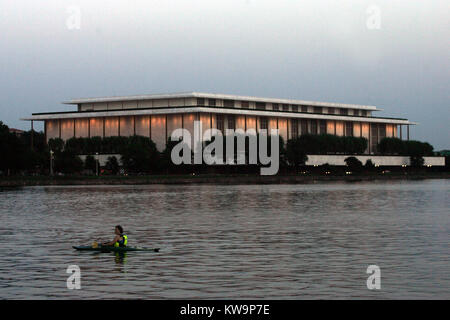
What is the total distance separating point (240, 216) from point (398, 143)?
147701mm

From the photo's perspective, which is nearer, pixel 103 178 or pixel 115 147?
pixel 103 178

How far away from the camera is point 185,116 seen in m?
166

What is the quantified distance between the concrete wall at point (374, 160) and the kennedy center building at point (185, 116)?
10.2 meters

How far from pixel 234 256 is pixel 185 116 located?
14124cm

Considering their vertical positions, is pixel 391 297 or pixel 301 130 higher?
pixel 301 130

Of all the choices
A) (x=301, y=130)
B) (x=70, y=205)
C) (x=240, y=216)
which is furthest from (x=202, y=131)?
(x=240, y=216)

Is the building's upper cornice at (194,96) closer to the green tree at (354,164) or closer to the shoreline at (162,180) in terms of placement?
the green tree at (354,164)

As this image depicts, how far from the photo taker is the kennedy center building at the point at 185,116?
547ft

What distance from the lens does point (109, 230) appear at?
3597cm

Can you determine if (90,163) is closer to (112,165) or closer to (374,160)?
(112,165)

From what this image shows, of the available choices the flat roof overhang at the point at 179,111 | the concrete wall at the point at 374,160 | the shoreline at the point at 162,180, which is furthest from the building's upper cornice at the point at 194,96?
the shoreline at the point at 162,180
